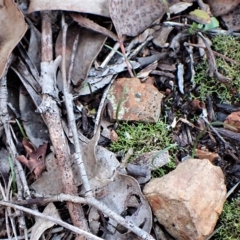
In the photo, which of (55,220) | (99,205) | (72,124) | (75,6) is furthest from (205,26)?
(55,220)

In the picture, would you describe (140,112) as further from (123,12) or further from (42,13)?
(42,13)

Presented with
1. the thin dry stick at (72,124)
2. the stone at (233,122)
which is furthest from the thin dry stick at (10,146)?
the stone at (233,122)

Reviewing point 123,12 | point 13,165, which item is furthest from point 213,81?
point 13,165

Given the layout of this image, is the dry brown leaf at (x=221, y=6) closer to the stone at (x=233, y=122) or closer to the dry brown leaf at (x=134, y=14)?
the dry brown leaf at (x=134, y=14)

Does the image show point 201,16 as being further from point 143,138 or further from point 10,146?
point 10,146

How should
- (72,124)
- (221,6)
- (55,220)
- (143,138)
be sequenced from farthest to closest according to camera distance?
(221,6) → (143,138) → (72,124) → (55,220)
